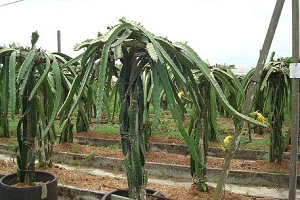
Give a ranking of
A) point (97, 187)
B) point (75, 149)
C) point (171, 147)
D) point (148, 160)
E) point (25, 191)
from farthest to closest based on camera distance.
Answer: point (171, 147)
point (75, 149)
point (148, 160)
point (97, 187)
point (25, 191)

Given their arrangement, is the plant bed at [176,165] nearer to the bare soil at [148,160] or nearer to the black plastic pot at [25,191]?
the bare soil at [148,160]

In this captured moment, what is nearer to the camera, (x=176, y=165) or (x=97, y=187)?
(x=97, y=187)

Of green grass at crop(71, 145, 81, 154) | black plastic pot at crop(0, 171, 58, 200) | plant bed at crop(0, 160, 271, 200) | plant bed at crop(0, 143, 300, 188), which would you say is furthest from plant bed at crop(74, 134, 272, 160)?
black plastic pot at crop(0, 171, 58, 200)

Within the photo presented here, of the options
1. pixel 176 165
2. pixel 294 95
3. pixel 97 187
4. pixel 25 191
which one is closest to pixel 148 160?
pixel 176 165

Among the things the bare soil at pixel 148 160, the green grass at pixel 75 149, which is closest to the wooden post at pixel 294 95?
the bare soil at pixel 148 160

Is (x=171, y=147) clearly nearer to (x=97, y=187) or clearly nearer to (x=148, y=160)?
(x=148, y=160)

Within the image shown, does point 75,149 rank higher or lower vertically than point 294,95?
lower

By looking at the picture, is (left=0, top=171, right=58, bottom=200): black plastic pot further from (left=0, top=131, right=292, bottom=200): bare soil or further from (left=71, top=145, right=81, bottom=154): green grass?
(left=71, top=145, right=81, bottom=154): green grass

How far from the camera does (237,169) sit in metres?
4.26

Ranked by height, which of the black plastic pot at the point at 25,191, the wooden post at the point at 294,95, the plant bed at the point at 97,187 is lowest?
the plant bed at the point at 97,187

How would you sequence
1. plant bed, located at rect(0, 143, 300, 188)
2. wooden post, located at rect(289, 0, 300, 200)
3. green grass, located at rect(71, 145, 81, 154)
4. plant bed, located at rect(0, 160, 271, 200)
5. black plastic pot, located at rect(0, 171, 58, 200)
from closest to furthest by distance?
wooden post, located at rect(289, 0, 300, 200)
black plastic pot, located at rect(0, 171, 58, 200)
plant bed, located at rect(0, 160, 271, 200)
plant bed, located at rect(0, 143, 300, 188)
green grass, located at rect(71, 145, 81, 154)

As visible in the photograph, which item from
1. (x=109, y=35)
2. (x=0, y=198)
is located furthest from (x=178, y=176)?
(x=109, y=35)

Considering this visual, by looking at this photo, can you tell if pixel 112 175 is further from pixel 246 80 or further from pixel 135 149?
pixel 135 149

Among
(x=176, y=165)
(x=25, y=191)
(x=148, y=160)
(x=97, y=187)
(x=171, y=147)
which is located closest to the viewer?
(x=25, y=191)
